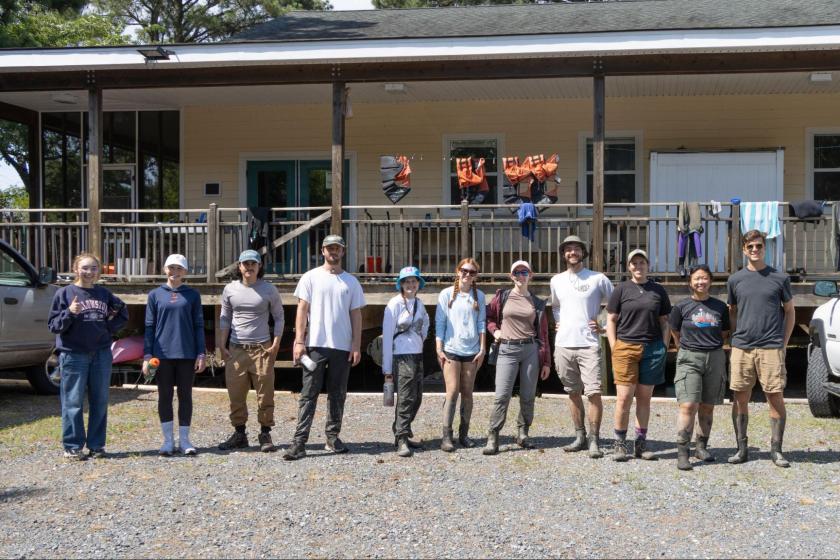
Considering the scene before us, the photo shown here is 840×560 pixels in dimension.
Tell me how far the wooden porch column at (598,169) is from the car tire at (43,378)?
6469 millimetres

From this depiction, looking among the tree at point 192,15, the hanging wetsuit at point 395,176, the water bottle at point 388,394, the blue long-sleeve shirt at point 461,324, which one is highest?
the tree at point 192,15

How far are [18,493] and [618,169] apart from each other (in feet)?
32.1

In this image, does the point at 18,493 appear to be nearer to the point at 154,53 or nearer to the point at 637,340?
the point at 637,340

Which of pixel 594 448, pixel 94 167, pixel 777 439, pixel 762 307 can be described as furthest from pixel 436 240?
pixel 777 439

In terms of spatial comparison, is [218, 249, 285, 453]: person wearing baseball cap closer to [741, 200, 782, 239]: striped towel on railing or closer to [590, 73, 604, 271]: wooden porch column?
[590, 73, 604, 271]: wooden porch column

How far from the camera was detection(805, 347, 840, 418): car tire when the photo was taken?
8.55 m

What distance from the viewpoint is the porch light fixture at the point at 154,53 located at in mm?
10680

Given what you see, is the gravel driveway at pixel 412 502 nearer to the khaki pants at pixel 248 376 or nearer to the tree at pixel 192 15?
the khaki pants at pixel 248 376

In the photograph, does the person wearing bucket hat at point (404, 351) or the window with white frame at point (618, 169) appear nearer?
the person wearing bucket hat at point (404, 351)

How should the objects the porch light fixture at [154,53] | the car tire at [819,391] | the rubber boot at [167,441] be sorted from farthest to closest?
the porch light fixture at [154,53], the car tire at [819,391], the rubber boot at [167,441]

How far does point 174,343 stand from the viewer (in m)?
6.95

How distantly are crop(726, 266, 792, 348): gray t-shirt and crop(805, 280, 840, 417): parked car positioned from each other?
166 cm

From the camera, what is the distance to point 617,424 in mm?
6875

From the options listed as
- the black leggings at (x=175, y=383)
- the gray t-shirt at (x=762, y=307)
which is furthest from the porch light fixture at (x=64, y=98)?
the gray t-shirt at (x=762, y=307)
